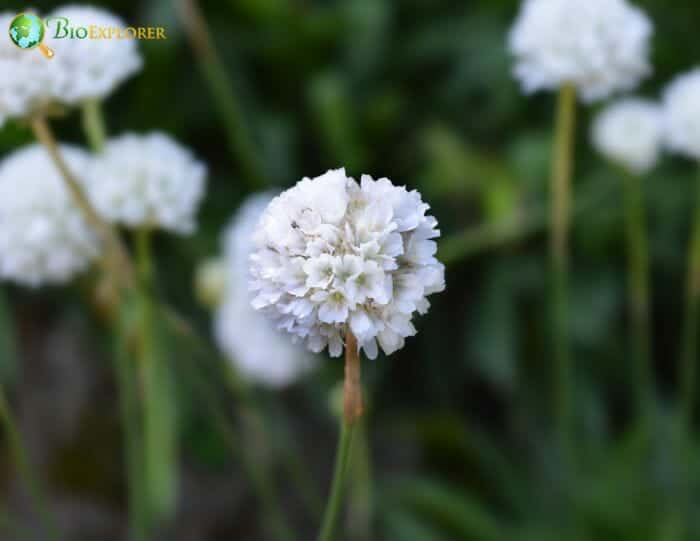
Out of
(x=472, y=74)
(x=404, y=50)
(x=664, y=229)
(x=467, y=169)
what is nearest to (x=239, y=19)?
(x=404, y=50)

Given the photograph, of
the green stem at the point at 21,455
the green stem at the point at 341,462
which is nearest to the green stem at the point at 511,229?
the green stem at the point at 21,455

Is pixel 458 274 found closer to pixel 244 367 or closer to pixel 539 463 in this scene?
pixel 539 463

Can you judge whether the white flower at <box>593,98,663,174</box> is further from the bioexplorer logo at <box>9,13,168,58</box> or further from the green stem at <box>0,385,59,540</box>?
the green stem at <box>0,385,59,540</box>

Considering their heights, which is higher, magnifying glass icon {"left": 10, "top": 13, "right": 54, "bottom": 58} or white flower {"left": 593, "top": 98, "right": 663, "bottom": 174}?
white flower {"left": 593, "top": 98, "right": 663, "bottom": 174}

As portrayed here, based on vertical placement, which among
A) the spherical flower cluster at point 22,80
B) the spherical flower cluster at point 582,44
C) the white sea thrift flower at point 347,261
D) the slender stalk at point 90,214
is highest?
the spherical flower cluster at point 582,44

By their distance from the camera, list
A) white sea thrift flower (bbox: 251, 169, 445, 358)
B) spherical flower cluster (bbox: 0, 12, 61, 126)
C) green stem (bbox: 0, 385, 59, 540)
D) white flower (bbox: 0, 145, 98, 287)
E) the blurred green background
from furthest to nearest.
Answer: the blurred green background
white flower (bbox: 0, 145, 98, 287)
spherical flower cluster (bbox: 0, 12, 61, 126)
green stem (bbox: 0, 385, 59, 540)
white sea thrift flower (bbox: 251, 169, 445, 358)

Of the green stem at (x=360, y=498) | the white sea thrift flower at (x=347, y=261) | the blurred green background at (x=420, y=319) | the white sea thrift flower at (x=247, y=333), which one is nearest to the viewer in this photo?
the white sea thrift flower at (x=347, y=261)

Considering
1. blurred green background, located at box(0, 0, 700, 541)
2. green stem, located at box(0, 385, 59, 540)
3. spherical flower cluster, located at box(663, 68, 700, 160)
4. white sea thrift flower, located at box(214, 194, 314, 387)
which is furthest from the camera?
blurred green background, located at box(0, 0, 700, 541)

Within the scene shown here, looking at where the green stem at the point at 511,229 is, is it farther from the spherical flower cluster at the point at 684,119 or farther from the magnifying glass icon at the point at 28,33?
the magnifying glass icon at the point at 28,33

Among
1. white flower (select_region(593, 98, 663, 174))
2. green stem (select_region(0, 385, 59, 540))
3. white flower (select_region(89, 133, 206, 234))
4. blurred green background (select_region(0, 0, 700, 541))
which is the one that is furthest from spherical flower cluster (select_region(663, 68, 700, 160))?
green stem (select_region(0, 385, 59, 540))
